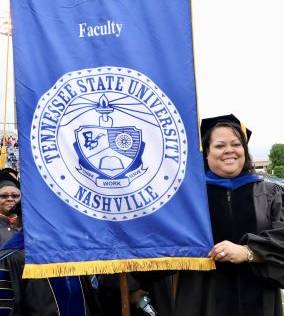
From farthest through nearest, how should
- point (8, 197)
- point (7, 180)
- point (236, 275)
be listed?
1. point (7, 180)
2. point (8, 197)
3. point (236, 275)

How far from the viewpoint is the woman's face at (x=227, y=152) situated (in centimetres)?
272

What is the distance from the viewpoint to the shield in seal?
8.16 ft

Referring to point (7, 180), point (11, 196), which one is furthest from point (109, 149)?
point (7, 180)

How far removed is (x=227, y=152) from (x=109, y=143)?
2.23ft

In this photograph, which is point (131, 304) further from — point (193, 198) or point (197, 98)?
point (197, 98)

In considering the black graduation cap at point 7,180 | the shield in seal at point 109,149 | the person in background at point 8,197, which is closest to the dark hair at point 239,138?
the shield in seal at point 109,149

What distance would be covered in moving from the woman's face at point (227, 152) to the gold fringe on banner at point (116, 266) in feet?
1.79

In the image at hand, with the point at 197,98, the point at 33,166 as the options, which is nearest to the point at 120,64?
the point at 197,98

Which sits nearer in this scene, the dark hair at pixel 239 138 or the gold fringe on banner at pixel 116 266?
the gold fringe on banner at pixel 116 266

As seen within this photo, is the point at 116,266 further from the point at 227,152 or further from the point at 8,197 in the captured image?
the point at 8,197

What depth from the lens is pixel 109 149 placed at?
98.3 inches

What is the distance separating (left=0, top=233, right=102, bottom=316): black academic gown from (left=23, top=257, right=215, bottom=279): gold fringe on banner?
36 centimetres

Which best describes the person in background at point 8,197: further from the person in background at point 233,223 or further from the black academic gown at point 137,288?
the person in background at point 233,223

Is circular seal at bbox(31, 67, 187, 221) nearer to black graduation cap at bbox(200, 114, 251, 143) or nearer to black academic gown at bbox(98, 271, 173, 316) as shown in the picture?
black graduation cap at bbox(200, 114, 251, 143)
